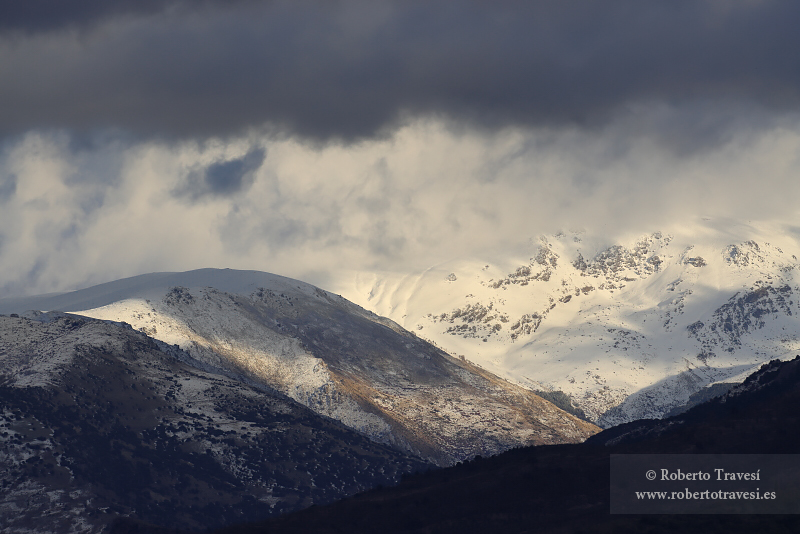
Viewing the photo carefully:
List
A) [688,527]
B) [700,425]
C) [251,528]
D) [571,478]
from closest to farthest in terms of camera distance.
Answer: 1. [688,527]
2. [251,528]
3. [571,478]
4. [700,425]

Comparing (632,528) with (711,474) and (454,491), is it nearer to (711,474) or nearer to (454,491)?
(711,474)

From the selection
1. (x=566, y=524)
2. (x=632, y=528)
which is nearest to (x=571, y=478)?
(x=566, y=524)

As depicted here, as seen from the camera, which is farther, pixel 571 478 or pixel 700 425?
pixel 700 425

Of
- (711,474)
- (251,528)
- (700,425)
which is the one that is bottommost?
(251,528)

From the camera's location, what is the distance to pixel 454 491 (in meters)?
184

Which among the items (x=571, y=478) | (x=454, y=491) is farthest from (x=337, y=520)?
(x=571, y=478)

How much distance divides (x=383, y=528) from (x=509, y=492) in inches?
830

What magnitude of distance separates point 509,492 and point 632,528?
40.9 meters

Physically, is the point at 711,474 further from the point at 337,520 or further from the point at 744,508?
the point at 337,520

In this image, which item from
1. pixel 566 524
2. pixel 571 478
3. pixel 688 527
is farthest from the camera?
pixel 571 478

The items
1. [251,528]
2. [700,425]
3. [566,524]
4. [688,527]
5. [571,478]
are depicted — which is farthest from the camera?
[700,425]

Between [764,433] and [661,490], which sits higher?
[764,433]

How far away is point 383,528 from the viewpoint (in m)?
172

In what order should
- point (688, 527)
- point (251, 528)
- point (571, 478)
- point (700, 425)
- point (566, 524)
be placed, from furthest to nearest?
point (700, 425)
point (571, 478)
point (251, 528)
point (566, 524)
point (688, 527)
